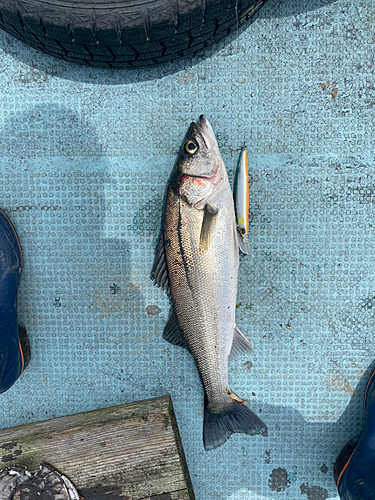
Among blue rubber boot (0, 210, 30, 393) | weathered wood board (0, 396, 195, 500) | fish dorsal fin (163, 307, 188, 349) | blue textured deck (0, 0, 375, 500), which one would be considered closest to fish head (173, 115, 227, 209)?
blue textured deck (0, 0, 375, 500)

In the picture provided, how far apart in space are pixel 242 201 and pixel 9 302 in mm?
1147

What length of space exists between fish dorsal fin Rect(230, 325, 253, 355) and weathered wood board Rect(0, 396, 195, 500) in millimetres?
411

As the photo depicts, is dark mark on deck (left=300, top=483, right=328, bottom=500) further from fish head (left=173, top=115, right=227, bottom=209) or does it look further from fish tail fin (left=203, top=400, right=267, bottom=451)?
fish head (left=173, top=115, right=227, bottom=209)

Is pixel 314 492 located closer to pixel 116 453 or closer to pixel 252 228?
pixel 116 453

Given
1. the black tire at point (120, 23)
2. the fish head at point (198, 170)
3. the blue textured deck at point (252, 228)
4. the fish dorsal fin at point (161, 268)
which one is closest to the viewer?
the black tire at point (120, 23)

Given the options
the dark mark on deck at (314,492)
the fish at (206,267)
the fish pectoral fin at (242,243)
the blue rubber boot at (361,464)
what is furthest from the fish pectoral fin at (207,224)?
the dark mark on deck at (314,492)

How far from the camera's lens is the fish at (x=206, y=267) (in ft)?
4.27

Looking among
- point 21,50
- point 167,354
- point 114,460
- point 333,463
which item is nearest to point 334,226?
point 167,354

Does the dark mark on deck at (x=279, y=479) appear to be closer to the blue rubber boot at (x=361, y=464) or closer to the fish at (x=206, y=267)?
the blue rubber boot at (x=361, y=464)

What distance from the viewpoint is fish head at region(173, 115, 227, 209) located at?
1292 mm

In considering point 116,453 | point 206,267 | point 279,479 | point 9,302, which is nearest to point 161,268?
point 206,267

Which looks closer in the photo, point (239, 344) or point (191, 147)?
point (191, 147)

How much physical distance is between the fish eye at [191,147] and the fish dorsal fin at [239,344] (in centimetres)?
77

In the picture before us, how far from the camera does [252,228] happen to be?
5.17 ft
